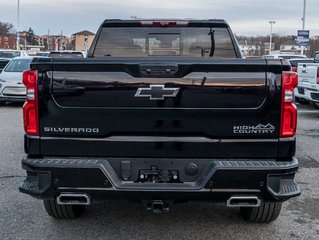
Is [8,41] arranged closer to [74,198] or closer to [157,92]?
[74,198]

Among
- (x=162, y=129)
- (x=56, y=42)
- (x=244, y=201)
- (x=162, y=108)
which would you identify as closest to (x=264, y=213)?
(x=244, y=201)

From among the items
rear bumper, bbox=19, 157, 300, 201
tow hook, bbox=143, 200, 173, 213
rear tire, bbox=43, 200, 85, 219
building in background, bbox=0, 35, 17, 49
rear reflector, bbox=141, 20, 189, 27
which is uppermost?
building in background, bbox=0, 35, 17, 49

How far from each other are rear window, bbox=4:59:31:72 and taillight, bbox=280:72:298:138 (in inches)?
553

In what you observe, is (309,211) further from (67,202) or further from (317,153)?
(317,153)

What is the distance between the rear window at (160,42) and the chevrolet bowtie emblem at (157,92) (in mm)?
1779

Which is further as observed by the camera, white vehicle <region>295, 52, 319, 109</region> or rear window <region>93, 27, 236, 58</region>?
white vehicle <region>295, 52, 319, 109</region>

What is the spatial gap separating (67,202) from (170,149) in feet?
3.17

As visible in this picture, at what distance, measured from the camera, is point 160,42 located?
18.0 feet

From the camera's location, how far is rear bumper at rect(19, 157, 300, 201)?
12.1ft

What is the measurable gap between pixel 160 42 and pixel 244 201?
2375mm

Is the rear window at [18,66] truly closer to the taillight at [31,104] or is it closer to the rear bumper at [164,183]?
the taillight at [31,104]

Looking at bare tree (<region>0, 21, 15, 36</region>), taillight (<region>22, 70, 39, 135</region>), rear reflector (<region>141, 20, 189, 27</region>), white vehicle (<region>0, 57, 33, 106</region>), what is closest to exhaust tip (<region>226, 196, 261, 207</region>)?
taillight (<region>22, 70, 39, 135</region>)

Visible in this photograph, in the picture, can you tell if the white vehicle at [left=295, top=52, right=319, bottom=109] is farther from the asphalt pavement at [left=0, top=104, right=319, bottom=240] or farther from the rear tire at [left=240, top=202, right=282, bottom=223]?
the rear tire at [left=240, top=202, right=282, bottom=223]

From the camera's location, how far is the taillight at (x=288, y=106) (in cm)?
369
